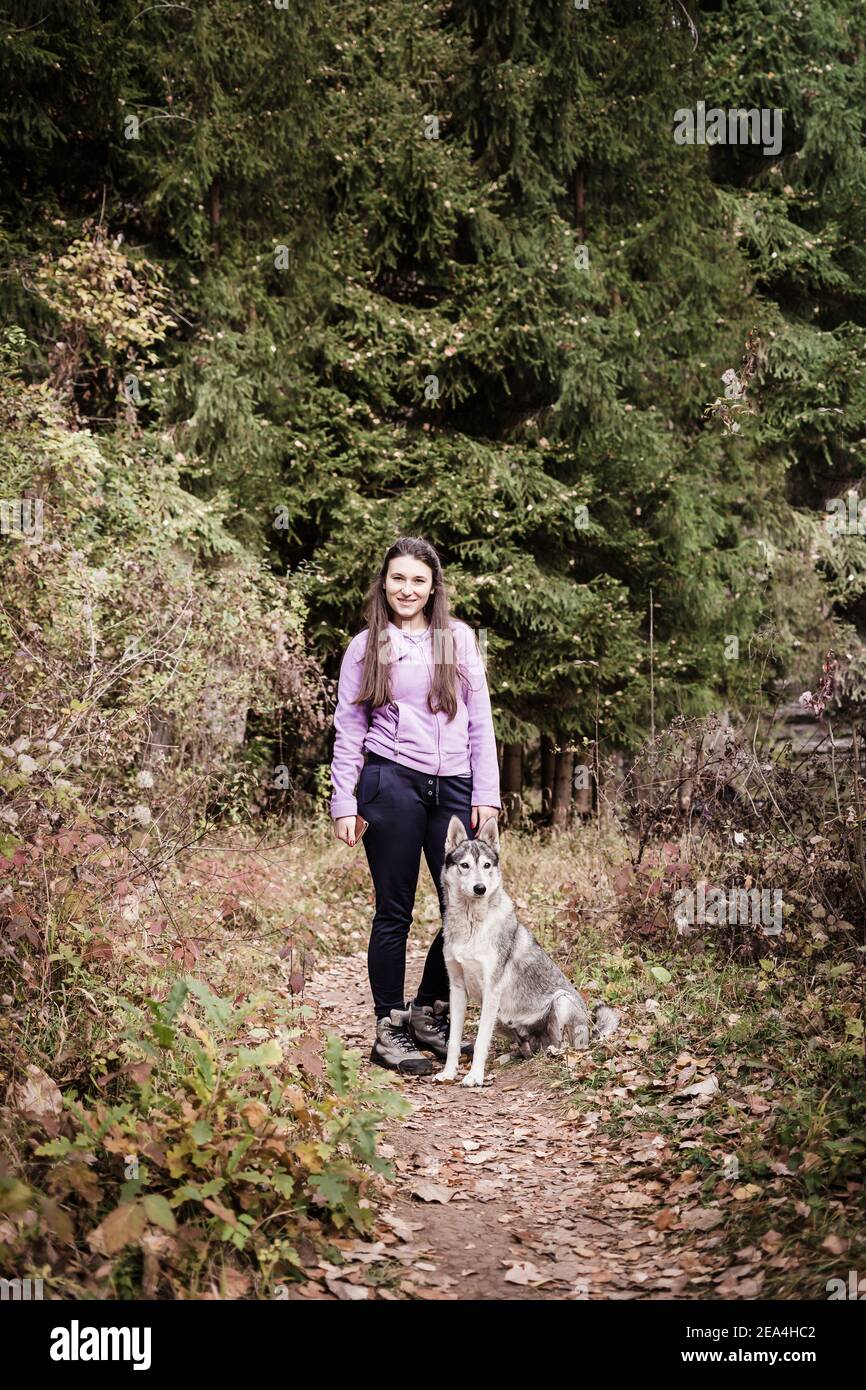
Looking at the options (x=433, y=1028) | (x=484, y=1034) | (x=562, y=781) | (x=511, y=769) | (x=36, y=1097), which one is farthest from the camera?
(x=562, y=781)

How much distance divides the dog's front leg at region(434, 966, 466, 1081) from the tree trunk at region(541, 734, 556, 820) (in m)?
7.23

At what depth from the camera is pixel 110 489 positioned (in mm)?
8961

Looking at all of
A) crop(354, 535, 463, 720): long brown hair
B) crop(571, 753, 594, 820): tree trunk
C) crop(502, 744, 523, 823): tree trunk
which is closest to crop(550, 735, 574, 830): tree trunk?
crop(571, 753, 594, 820): tree trunk

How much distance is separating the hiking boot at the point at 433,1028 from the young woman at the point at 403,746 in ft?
0.48

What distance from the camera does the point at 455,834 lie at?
5.34 meters

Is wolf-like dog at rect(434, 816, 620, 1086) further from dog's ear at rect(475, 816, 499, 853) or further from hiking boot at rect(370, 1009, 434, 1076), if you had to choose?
hiking boot at rect(370, 1009, 434, 1076)

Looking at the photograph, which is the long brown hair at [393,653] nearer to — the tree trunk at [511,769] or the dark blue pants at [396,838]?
the dark blue pants at [396,838]

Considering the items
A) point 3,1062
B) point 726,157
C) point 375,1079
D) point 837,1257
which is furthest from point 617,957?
point 726,157

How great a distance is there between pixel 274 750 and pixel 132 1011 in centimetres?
825

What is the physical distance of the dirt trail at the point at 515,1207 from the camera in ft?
11.1

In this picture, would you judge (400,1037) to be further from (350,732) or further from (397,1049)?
(350,732)

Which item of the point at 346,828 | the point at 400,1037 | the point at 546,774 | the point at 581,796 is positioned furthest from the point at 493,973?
the point at 546,774

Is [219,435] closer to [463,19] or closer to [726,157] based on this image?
[463,19]

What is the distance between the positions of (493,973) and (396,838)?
83 centimetres
